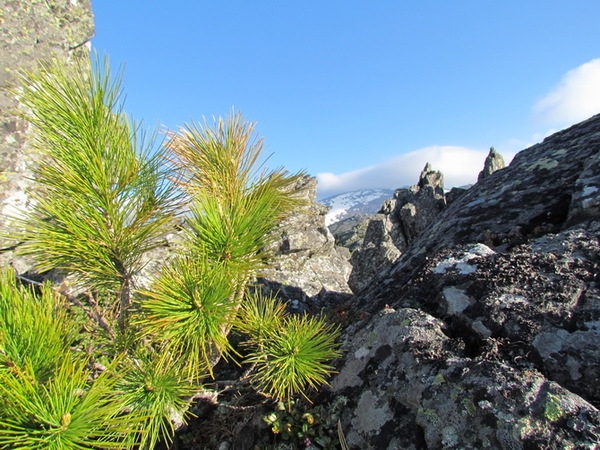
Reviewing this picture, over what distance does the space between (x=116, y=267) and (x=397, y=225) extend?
85.0 ft

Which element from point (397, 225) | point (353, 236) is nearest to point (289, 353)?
point (397, 225)

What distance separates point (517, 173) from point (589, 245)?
3012 mm

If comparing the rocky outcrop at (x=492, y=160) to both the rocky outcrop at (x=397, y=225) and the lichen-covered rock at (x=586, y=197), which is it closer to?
the rocky outcrop at (x=397, y=225)

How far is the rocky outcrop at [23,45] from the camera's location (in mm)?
5289

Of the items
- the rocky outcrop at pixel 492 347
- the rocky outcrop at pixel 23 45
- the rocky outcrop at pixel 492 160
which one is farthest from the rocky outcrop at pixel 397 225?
the rocky outcrop at pixel 23 45

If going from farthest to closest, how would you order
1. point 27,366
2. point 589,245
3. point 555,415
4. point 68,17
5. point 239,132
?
point 68,17 < point 239,132 < point 589,245 < point 27,366 < point 555,415

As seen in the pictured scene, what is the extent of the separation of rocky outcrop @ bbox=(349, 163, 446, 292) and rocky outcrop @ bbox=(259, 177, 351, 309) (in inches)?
60.6

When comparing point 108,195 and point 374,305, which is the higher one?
point 108,195

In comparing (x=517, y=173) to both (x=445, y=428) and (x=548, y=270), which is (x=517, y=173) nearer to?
(x=548, y=270)

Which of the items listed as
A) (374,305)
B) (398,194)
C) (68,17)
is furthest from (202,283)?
(398,194)

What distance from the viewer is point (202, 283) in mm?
2502

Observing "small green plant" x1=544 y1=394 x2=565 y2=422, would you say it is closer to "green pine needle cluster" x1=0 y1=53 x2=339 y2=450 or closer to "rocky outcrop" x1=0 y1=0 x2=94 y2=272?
"green pine needle cluster" x1=0 y1=53 x2=339 y2=450

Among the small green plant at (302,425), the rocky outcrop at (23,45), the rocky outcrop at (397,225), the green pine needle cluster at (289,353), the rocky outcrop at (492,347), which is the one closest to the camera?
the rocky outcrop at (492,347)

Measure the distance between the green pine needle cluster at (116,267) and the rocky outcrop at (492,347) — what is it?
1.92 ft
